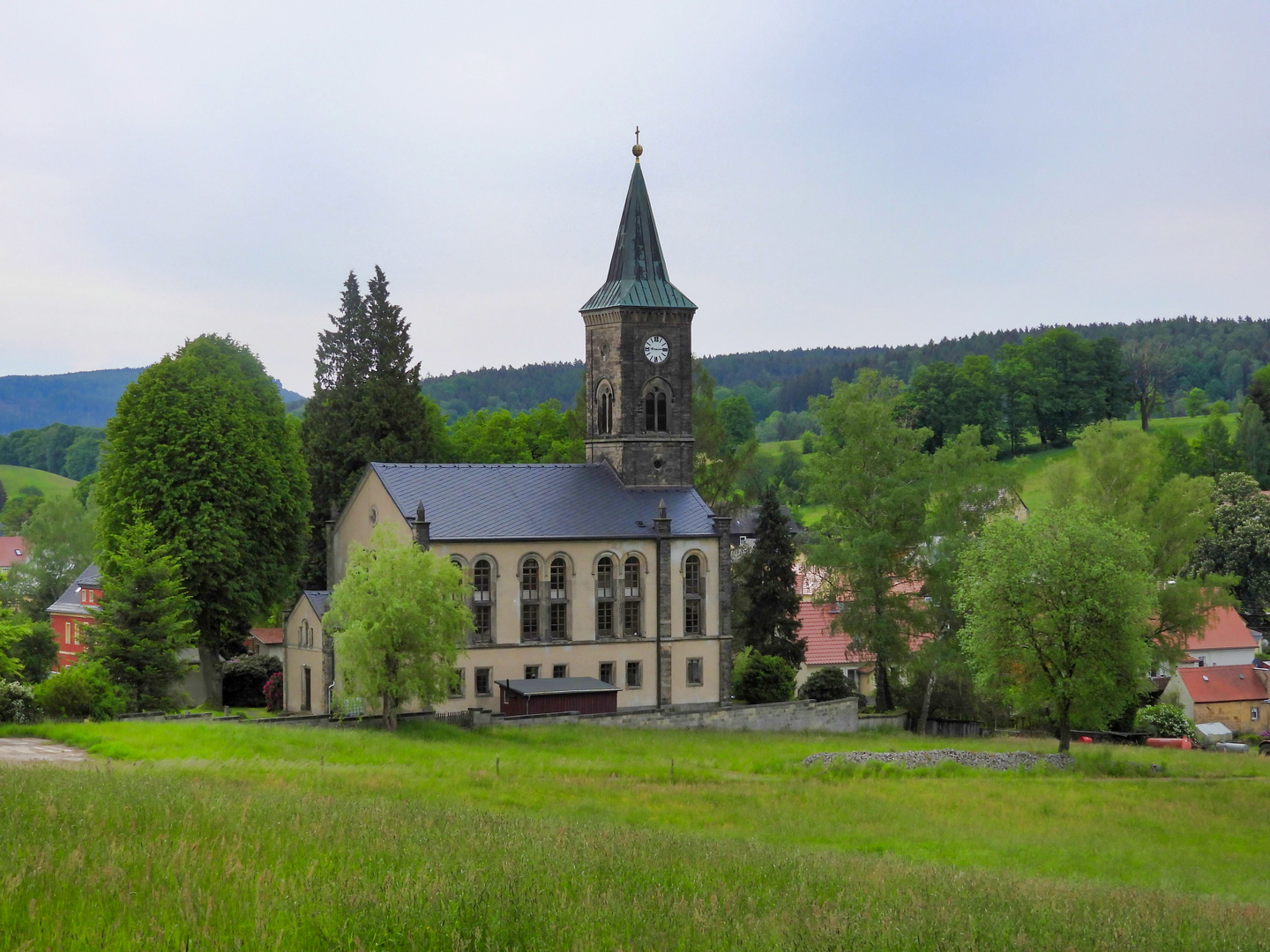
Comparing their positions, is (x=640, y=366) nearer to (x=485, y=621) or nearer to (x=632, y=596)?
(x=632, y=596)

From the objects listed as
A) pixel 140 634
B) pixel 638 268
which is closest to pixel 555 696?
pixel 140 634

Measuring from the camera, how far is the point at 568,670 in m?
49.6

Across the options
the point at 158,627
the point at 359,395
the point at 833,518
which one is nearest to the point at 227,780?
the point at 158,627

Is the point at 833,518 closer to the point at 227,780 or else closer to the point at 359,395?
the point at 359,395

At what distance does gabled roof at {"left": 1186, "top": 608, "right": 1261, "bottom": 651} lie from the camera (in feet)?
247

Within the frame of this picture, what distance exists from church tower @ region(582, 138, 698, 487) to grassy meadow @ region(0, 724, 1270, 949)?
25.9m

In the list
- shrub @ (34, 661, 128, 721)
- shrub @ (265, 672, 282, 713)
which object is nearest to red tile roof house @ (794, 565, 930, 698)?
shrub @ (265, 672, 282, 713)

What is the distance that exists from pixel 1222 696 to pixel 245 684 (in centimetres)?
4838

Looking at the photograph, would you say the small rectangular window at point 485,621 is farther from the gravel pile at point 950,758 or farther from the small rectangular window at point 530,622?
the gravel pile at point 950,758

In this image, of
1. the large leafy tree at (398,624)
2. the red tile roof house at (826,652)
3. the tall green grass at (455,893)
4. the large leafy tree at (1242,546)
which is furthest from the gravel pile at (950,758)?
the large leafy tree at (1242,546)

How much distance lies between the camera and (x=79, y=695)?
38719 millimetres

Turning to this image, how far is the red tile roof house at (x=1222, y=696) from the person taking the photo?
2653 inches

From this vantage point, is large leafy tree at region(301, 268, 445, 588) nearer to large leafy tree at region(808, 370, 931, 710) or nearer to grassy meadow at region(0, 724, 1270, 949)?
large leafy tree at region(808, 370, 931, 710)

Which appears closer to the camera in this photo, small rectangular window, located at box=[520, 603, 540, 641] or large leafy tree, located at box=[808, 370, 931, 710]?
small rectangular window, located at box=[520, 603, 540, 641]
